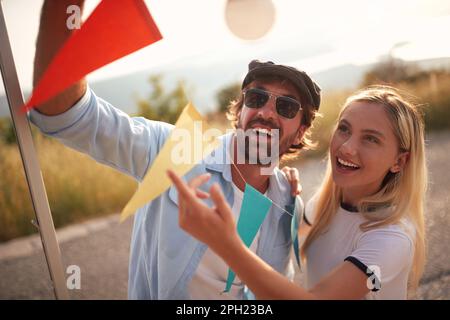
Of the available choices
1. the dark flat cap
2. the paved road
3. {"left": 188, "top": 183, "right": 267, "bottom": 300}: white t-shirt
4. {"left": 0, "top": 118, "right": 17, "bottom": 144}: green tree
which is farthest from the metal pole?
{"left": 0, "top": 118, "right": 17, "bottom": 144}: green tree

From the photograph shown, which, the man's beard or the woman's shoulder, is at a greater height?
the man's beard

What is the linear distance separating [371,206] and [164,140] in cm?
116

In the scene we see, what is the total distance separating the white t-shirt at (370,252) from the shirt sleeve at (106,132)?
107 centimetres

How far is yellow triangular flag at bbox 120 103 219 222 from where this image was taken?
137cm

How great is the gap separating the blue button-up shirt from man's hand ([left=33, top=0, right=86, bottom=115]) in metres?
0.04

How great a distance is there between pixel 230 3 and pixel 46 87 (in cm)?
157

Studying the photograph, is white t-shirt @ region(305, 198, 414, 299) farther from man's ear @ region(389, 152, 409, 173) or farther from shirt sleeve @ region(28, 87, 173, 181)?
shirt sleeve @ region(28, 87, 173, 181)

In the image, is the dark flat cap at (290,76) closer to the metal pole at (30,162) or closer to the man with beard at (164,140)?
the man with beard at (164,140)

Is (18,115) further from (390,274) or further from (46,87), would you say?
(390,274)

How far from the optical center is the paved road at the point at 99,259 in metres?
4.05

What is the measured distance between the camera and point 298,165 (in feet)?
24.5

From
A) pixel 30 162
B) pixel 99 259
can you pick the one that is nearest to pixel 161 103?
pixel 99 259
